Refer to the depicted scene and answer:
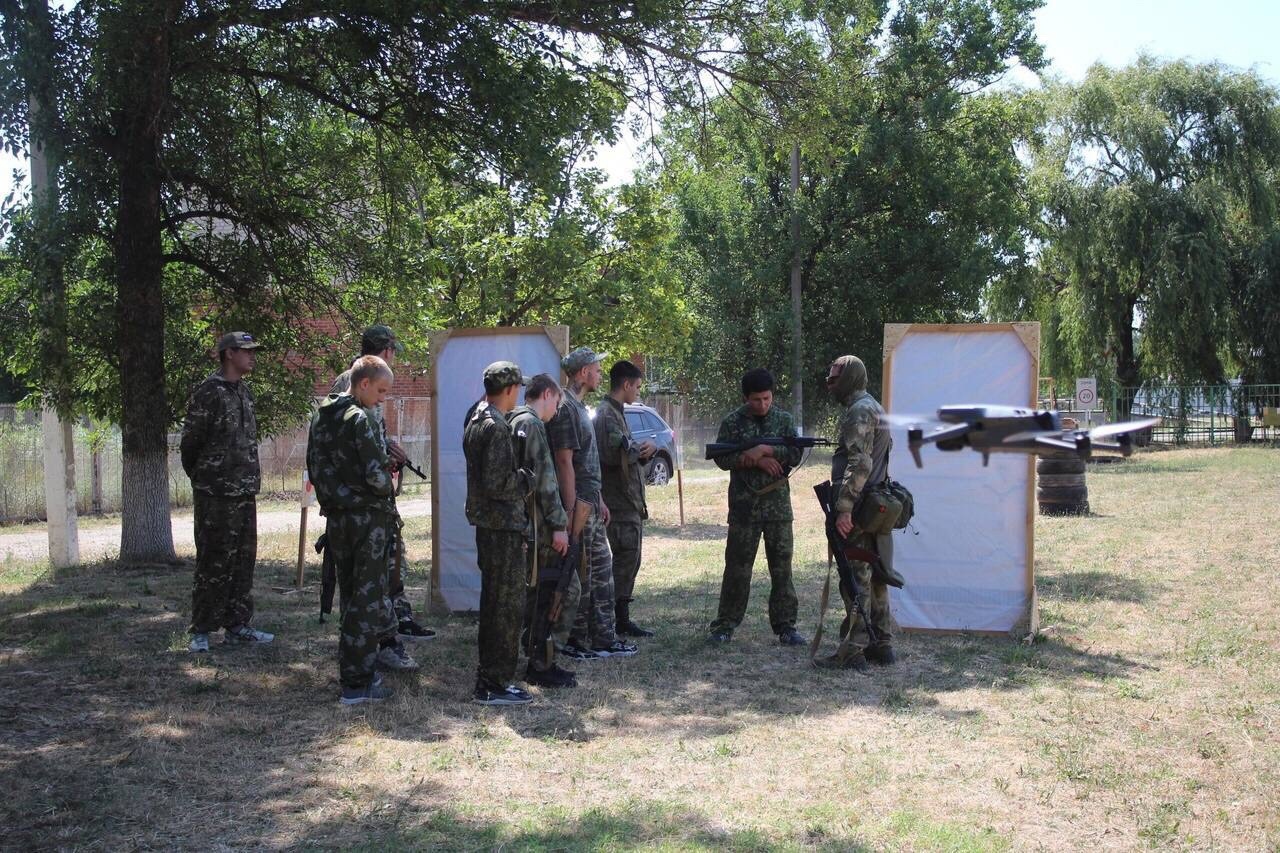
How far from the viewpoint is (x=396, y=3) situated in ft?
30.2

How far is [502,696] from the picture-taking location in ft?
21.7

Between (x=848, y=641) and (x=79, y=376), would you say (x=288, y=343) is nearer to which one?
(x=79, y=376)

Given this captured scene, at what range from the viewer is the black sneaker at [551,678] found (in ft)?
23.1

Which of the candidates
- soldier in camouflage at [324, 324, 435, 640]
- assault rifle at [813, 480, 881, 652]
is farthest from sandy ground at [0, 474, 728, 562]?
assault rifle at [813, 480, 881, 652]

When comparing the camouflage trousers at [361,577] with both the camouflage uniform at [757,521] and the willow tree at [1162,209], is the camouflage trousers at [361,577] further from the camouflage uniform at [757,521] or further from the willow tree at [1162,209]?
the willow tree at [1162,209]

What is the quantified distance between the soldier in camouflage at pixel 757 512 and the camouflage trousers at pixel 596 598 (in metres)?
0.88

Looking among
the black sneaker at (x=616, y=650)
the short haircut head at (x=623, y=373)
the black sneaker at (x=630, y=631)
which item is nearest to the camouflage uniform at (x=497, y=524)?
the black sneaker at (x=616, y=650)

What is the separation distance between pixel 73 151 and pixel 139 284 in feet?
5.28

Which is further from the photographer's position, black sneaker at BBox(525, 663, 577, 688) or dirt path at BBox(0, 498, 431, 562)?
dirt path at BBox(0, 498, 431, 562)

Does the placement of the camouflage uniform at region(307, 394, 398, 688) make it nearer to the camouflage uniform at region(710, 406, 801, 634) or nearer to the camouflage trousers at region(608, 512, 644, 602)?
the camouflage trousers at region(608, 512, 644, 602)

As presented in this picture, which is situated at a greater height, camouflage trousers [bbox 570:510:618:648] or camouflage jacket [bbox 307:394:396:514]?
camouflage jacket [bbox 307:394:396:514]

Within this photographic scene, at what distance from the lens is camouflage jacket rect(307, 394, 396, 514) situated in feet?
20.7

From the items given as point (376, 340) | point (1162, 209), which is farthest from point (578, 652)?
point (1162, 209)

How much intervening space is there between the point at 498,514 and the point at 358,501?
2.58 ft
